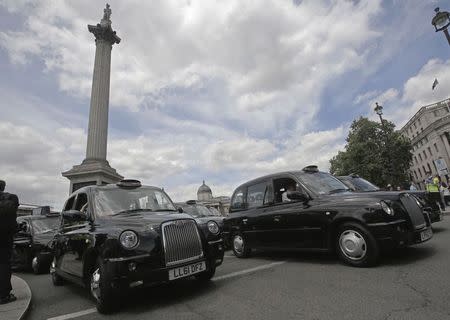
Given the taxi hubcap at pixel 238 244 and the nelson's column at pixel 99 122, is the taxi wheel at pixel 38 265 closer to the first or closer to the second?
the taxi hubcap at pixel 238 244

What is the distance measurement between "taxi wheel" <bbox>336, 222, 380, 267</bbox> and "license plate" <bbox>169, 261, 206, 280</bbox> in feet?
7.91

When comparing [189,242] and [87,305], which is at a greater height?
[189,242]

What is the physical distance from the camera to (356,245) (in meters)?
4.95

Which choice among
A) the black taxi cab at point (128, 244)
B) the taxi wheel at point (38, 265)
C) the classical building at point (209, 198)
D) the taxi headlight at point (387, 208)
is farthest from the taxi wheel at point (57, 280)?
the classical building at point (209, 198)

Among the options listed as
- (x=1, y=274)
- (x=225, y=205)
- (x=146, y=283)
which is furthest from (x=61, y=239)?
(x=225, y=205)

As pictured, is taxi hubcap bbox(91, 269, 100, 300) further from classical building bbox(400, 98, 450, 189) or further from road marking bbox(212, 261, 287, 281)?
classical building bbox(400, 98, 450, 189)

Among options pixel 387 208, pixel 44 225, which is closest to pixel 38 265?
pixel 44 225

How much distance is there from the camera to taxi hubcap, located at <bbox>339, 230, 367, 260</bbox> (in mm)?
4906

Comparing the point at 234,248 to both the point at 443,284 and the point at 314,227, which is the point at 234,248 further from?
the point at 443,284

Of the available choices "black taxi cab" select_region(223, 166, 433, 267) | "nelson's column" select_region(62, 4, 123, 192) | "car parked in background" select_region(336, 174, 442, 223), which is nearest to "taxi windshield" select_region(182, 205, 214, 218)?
"black taxi cab" select_region(223, 166, 433, 267)

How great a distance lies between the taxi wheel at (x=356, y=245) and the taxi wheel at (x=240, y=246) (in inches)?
103

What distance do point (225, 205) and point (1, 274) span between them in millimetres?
113601

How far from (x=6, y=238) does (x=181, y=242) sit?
2980 millimetres

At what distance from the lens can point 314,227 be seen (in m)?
5.51
